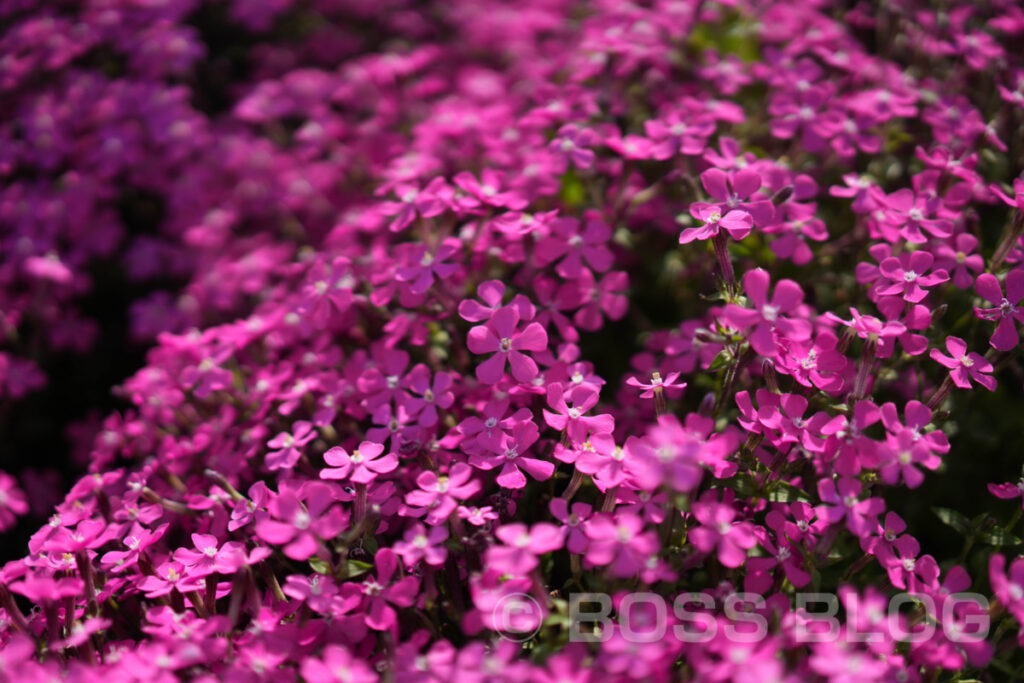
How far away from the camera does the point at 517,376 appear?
6.64ft

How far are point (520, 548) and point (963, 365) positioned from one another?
1.28 m

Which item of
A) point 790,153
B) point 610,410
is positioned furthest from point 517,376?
point 790,153

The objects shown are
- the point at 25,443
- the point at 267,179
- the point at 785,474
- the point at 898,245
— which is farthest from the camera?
the point at 267,179

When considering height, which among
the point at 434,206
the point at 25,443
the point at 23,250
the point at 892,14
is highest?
the point at 892,14

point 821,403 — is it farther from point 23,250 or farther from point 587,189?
point 23,250

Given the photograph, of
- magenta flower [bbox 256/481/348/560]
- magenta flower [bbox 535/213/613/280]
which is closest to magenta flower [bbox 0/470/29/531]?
magenta flower [bbox 256/481/348/560]

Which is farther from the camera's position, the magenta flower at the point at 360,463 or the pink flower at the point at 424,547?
the magenta flower at the point at 360,463

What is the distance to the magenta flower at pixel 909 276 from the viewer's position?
200cm

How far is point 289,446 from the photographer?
2.15 m

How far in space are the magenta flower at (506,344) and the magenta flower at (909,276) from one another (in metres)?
0.97

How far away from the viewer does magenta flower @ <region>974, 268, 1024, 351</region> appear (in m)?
1.98

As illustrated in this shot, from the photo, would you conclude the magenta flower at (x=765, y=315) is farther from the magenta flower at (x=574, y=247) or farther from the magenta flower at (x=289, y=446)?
the magenta flower at (x=289, y=446)

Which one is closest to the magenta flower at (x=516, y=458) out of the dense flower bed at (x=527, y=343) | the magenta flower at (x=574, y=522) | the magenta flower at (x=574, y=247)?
the dense flower bed at (x=527, y=343)

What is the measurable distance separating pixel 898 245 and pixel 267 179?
292 centimetres
